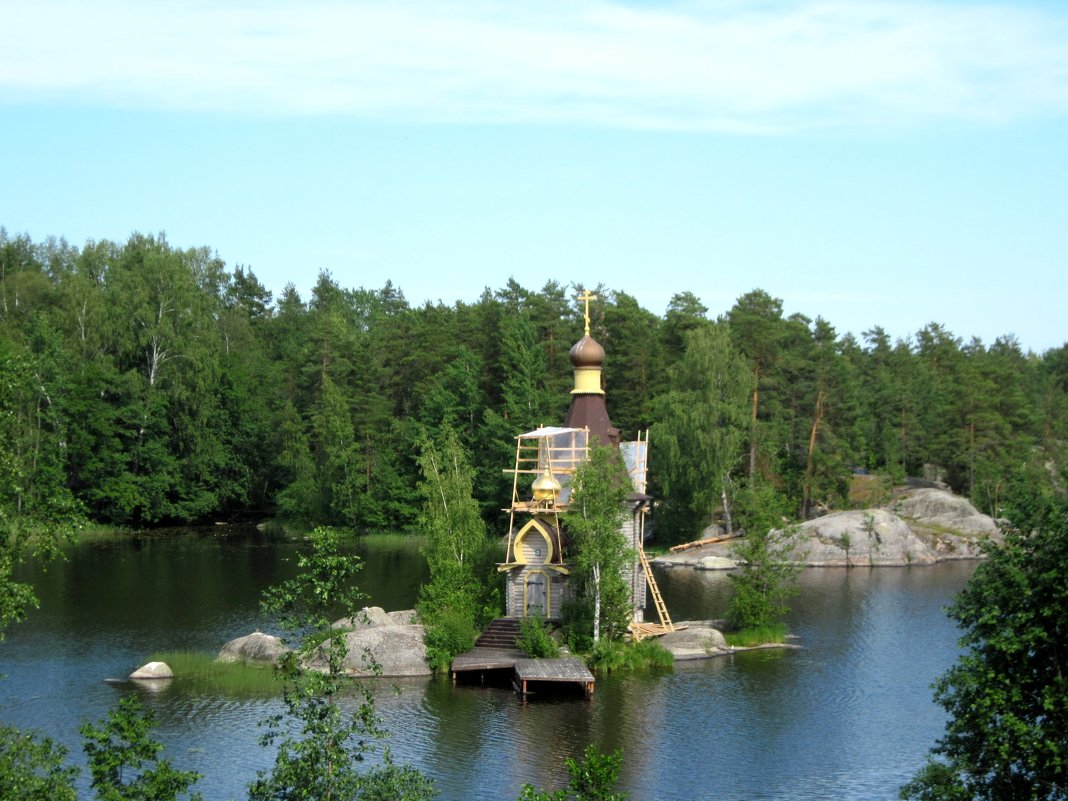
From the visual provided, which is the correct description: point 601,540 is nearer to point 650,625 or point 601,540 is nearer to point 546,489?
point 546,489

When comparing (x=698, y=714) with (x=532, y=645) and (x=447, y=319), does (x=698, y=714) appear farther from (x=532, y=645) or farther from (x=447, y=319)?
(x=447, y=319)

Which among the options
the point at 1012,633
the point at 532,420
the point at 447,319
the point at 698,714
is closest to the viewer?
the point at 1012,633

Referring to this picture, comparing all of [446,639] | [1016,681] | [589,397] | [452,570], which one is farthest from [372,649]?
[1016,681]

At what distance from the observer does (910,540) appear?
178 ft

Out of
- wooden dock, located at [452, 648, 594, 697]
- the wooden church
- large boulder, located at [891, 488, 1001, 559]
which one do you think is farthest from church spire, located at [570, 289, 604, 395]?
large boulder, located at [891, 488, 1001, 559]

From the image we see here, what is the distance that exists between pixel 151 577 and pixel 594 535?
23580mm

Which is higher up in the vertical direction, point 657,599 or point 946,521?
point 946,521

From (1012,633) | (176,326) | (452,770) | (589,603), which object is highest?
(176,326)

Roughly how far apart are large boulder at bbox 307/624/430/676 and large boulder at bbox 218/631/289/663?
1.48m

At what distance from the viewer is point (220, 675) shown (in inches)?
1244

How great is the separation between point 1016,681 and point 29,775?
1258 centimetres

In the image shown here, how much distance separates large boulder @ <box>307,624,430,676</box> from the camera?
103ft

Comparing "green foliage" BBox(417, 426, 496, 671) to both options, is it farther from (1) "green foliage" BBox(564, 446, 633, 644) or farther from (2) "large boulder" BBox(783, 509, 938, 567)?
(2) "large boulder" BBox(783, 509, 938, 567)

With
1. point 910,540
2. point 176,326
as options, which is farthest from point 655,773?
point 176,326
